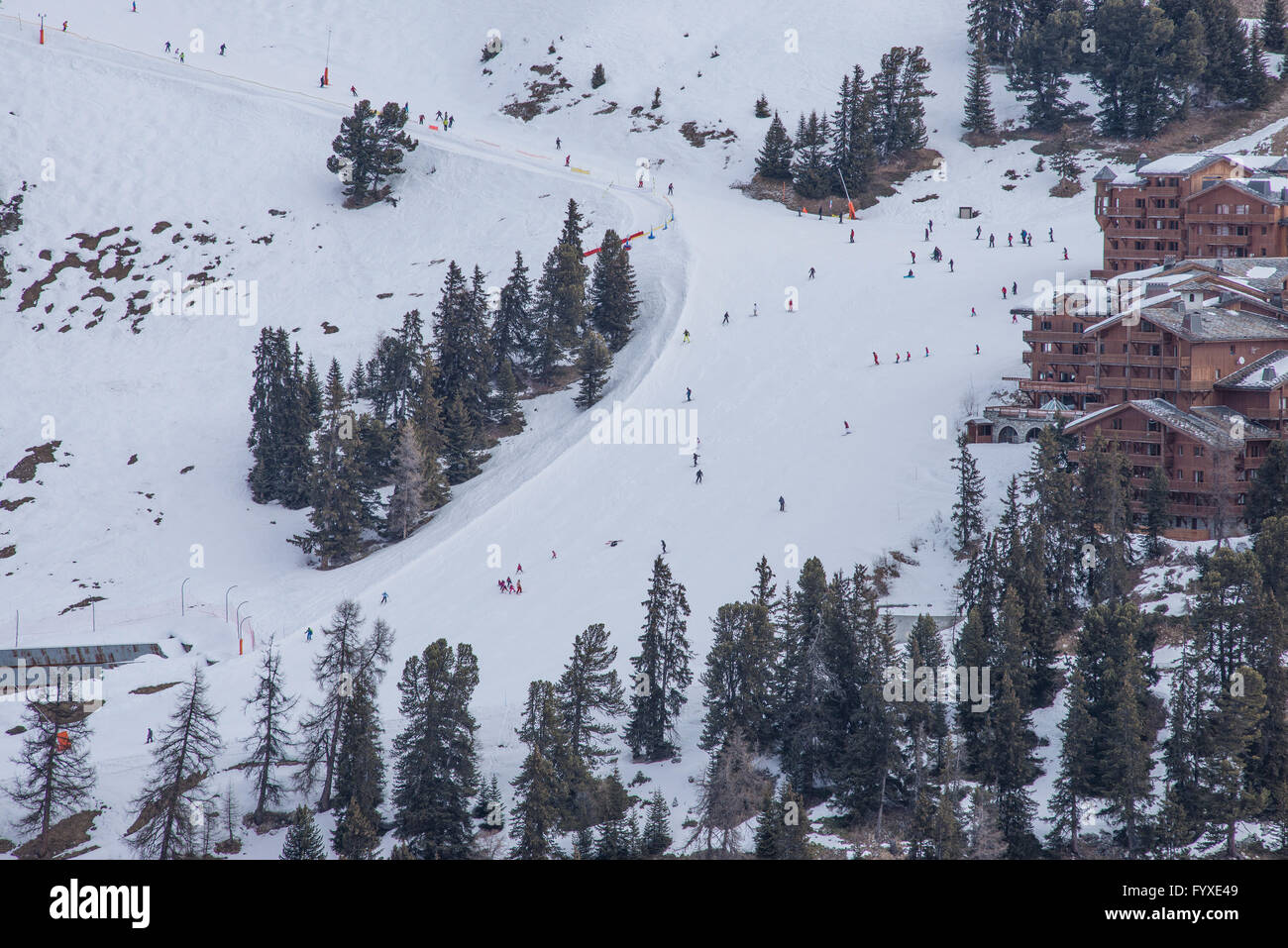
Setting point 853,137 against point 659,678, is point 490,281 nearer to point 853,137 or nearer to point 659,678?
point 853,137

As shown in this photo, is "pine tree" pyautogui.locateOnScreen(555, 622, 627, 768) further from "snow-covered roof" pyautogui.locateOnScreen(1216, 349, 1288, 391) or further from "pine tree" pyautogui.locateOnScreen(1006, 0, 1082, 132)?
"pine tree" pyautogui.locateOnScreen(1006, 0, 1082, 132)

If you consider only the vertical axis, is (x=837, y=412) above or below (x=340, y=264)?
below

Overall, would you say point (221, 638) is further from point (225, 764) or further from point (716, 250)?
point (716, 250)

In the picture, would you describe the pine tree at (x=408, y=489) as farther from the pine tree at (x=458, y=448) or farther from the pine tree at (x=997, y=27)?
the pine tree at (x=997, y=27)

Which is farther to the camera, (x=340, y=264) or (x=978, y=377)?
(x=340, y=264)

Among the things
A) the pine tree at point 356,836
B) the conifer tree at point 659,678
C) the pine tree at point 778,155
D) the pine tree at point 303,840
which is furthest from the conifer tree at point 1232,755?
the pine tree at point 778,155

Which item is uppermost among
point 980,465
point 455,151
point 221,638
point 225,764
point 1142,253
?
point 455,151

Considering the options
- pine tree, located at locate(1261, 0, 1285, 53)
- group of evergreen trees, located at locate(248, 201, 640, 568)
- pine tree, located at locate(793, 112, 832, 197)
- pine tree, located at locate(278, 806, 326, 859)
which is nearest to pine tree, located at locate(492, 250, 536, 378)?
group of evergreen trees, located at locate(248, 201, 640, 568)
